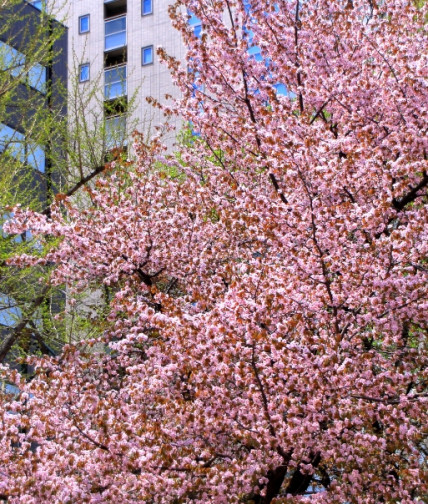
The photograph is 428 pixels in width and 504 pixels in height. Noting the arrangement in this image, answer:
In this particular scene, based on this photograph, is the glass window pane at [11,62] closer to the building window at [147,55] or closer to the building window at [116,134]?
the building window at [116,134]

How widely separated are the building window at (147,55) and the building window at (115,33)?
1.51m

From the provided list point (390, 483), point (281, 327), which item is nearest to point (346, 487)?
point (390, 483)

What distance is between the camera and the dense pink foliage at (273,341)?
6.37 meters

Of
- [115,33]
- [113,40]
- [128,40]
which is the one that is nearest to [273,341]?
[128,40]

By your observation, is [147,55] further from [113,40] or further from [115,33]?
[115,33]

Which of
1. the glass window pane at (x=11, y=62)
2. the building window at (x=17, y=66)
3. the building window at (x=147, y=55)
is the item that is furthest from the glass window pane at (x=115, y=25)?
the glass window pane at (x=11, y=62)

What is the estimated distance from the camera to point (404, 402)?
6320mm

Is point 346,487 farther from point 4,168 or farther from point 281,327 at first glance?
point 4,168

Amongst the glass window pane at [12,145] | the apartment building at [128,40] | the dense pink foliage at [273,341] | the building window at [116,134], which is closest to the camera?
the dense pink foliage at [273,341]

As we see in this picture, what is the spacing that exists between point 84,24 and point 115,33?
2119 millimetres

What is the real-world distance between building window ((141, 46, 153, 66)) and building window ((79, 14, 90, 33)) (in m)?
4.21

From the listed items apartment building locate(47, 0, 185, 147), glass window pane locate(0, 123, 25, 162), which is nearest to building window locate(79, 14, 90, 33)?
apartment building locate(47, 0, 185, 147)

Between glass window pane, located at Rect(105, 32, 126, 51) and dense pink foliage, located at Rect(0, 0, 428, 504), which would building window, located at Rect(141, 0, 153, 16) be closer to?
glass window pane, located at Rect(105, 32, 126, 51)

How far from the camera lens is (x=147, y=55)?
3759 cm
